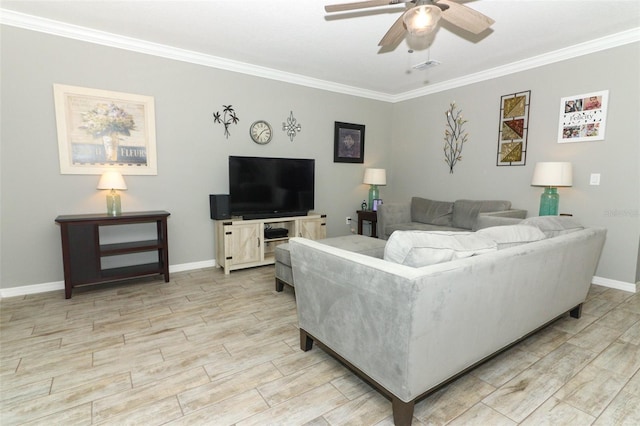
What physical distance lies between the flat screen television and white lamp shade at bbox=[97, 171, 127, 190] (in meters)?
1.15

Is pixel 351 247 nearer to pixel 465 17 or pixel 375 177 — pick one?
pixel 465 17

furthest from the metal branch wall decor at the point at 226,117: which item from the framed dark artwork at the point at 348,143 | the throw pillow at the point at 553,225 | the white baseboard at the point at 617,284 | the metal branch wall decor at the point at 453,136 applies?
the white baseboard at the point at 617,284

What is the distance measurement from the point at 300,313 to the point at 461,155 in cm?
371

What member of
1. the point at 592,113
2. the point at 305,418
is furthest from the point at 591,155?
the point at 305,418

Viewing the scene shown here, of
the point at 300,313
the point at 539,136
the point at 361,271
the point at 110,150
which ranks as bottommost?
the point at 300,313

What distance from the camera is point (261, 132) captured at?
4.37 meters

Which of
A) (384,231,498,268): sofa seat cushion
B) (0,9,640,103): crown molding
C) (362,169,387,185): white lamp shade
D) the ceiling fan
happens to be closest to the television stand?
(362,169,387,185): white lamp shade

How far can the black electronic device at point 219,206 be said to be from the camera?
3.90m

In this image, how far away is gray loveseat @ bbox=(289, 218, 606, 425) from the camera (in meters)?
1.40

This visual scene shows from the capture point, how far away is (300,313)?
2.16m

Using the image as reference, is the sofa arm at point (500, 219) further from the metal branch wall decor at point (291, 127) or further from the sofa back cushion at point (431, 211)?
the metal branch wall decor at point (291, 127)

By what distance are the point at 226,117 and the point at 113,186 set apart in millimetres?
1551

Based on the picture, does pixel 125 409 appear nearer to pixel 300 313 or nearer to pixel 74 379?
pixel 74 379

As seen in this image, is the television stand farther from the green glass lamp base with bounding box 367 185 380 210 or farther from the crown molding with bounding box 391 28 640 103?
the crown molding with bounding box 391 28 640 103
